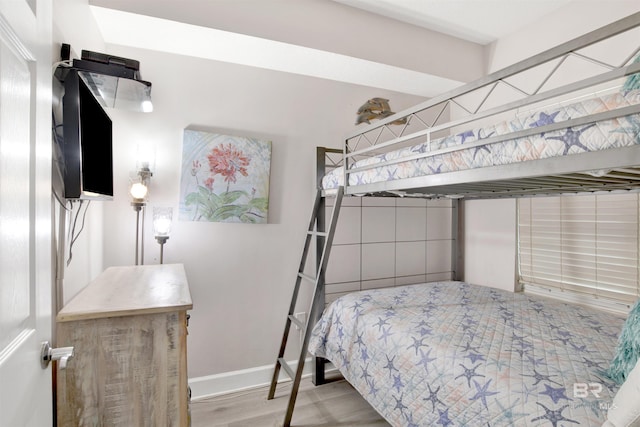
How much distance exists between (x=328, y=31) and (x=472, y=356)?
7.01 feet

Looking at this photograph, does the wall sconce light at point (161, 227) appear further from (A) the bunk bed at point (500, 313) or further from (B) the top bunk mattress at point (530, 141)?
(B) the top bunk mattress at point (530, 141)

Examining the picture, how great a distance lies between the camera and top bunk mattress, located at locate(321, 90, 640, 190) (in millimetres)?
852

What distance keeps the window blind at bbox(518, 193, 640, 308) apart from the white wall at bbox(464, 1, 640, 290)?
4.7 inches

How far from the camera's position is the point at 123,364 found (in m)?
1.08

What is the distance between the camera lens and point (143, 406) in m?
1.09

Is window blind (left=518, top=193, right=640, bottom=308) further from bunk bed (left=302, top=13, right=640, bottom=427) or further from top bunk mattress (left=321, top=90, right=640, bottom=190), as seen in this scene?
top bunk mattress (left=321, top=90, right=640, bottom=190)

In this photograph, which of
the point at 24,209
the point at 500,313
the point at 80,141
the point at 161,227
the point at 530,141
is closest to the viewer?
the point at 24,209

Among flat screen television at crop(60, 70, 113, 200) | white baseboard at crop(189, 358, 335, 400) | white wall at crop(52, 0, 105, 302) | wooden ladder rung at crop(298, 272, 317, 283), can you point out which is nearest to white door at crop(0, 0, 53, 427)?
flat screen television at crop(60, 70, 113, 200)

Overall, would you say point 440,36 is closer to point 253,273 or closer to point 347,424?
point 253,273

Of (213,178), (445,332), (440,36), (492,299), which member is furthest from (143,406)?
(440,36)

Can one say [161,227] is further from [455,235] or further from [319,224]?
→ [455,235]

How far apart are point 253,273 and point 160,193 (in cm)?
86

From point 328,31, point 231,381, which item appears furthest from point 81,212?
point 328,31

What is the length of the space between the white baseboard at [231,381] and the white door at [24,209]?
5.36 ft
